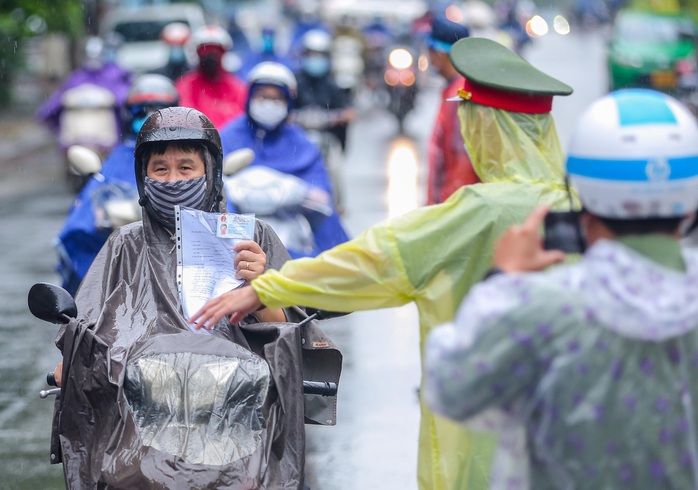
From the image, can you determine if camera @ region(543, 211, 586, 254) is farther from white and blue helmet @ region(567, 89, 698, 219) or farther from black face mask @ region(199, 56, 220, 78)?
black face mask @ region(199, 56, 220, 78)

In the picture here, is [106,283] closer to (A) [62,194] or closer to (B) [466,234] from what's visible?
(B) [466,234]

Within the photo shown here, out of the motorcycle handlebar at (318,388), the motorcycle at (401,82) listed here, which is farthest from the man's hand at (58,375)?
the motorcycle at (401,82)

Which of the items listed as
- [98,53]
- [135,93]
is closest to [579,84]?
[98,53]

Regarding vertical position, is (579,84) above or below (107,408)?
below

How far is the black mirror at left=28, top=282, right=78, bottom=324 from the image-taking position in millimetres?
3816

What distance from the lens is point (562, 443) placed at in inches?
93.5

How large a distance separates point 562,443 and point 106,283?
2.11 meters

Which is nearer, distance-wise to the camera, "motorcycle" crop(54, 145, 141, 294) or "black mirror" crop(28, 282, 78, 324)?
"black mirror" crop(28, 282, 78, 324)

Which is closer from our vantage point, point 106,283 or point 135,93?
point 106,283

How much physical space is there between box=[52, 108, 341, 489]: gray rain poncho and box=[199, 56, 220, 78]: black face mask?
688cm

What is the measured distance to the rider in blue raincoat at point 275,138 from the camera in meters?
7.84

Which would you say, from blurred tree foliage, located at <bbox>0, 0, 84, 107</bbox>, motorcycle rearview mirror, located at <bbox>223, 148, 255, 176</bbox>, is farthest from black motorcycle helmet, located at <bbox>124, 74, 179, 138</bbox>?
blurred tree foliage, located at <bbox>0, 0, 84, 107</bbox>

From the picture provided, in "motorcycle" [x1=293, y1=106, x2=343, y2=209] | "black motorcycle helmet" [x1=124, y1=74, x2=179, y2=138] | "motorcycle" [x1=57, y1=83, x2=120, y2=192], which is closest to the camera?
"black motorcycle helmet" [x1=124, y1=74, x2=179, y2=138]

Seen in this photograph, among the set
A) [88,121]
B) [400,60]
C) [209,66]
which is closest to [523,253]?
[209,66]
